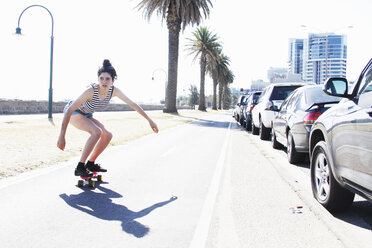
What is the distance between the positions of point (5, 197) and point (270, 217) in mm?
3410

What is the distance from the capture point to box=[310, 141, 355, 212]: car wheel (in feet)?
13.2

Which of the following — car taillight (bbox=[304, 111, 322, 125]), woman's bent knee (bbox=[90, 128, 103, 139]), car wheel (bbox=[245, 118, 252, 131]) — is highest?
car taillight (bbox=[304, 111, 322, 125])

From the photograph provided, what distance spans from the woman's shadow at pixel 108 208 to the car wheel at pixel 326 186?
1.89 m

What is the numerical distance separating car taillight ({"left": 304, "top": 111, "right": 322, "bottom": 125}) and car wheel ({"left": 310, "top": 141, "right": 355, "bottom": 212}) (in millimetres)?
2109

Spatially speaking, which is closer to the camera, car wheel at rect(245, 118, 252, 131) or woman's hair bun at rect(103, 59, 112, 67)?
woman's hair bun at rect(103, 59, 112, 67)

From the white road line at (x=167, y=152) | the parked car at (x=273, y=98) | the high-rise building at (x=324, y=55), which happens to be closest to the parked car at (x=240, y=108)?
the parked car at (x=273, y=98)

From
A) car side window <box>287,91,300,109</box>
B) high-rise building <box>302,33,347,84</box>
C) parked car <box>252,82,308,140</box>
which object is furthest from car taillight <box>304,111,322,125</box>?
high-rise building <box>302,33,347,84</box>

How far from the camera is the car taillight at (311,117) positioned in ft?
21.5

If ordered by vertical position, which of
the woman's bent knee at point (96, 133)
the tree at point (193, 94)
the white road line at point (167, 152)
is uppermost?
the tree at point (193, 94)

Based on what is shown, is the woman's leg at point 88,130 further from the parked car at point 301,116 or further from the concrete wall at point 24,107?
the concrete wall at point 24,107

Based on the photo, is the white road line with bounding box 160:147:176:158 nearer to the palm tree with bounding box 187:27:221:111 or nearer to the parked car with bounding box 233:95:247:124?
the parked car with bounding box 233:95:247:124

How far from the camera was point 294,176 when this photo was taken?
6340mm

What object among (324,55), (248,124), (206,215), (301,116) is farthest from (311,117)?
(324,55)

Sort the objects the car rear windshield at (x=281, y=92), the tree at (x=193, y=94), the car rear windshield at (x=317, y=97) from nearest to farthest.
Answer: the car rear windshield at (x=317, y=97), the car rear windshield at (x=281, y=92), the tree at (x=193, y=94)
